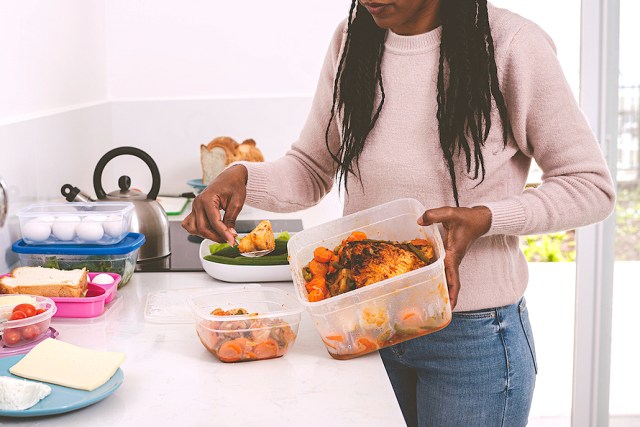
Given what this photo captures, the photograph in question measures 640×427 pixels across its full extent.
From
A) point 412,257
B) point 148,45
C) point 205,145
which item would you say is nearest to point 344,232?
point 412,257

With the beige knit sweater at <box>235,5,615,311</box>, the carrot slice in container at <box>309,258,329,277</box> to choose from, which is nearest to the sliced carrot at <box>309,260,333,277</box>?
the carrot slice in container at <box>309,258,329,277</box>

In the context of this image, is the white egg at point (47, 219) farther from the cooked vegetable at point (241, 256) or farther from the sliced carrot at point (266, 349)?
the sliced carrot at point (266, 349)

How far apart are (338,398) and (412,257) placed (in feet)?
0.81

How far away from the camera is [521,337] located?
1.46 meters

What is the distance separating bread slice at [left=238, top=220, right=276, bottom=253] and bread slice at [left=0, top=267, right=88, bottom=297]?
0.35 m

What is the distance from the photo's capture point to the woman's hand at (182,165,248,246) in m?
1.43

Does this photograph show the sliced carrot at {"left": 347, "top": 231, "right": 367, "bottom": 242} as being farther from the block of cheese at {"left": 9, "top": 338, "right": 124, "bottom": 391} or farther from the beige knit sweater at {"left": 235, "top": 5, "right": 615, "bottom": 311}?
the block of cheese at {"left": 9, "top": 338, "right": 124, "bottom": 391}

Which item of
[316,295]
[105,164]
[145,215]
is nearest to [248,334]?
[316,295]

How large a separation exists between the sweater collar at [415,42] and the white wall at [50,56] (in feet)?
2.90

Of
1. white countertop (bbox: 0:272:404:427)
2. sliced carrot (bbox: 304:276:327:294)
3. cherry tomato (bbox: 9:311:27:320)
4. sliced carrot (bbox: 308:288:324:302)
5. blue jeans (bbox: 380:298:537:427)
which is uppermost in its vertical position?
sliced carrot (bbox: 304:276:327:294)

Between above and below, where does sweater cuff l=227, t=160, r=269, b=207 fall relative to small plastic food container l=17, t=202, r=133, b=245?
above

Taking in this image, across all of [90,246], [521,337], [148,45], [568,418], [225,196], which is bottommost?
[568,418]

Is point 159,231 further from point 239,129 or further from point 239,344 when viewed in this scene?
point 239,129

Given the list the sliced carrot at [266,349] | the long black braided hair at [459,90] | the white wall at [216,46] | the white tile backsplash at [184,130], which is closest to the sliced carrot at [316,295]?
the sliced carrot at [266,349]
